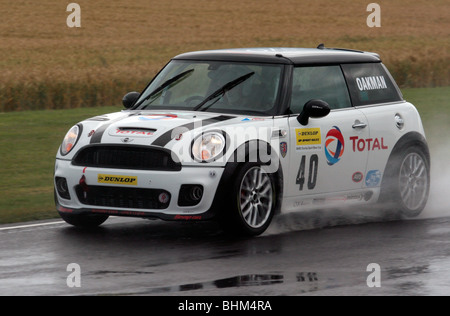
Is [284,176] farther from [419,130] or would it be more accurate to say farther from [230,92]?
[419,130]

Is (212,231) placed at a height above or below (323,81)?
below

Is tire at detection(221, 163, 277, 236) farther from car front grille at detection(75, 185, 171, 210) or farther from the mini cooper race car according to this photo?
car front grille at detection(75, 185, 171, 210)

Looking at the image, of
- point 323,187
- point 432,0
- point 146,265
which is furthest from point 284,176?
point 432,0

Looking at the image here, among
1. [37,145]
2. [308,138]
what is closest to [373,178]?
[308,138]

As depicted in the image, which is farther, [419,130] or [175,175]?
[419,130]

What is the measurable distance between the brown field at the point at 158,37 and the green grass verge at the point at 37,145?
88.8 inches

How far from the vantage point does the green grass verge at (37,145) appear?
11.8m

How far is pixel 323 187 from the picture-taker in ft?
33.6

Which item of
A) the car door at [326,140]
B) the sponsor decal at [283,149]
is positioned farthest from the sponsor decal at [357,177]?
the sponsor decal at [283,149]

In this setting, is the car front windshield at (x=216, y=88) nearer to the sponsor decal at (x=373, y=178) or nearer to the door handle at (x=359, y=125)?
the door handle at (x=359, y=125)

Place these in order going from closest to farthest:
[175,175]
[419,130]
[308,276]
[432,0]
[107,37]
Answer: [308,276] → [175,175] → [419,130] → [107,37] → [432,0]

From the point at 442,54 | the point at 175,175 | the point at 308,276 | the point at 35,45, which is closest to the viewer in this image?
the point at 308,276

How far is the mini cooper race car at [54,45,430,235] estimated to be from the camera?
9.20 m

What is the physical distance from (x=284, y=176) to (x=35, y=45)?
101ft
